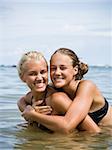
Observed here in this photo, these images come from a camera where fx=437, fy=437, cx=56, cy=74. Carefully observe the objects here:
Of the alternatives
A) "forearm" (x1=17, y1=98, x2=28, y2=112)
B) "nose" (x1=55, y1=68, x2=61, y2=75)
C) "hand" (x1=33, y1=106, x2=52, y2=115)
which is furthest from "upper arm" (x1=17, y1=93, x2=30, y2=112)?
"nose" (x1=55, y1=68, x2=61, y2=75)

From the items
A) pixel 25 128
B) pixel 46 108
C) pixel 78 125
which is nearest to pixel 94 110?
pixel 78 125

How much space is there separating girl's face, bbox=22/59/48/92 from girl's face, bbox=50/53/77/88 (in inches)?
4.4

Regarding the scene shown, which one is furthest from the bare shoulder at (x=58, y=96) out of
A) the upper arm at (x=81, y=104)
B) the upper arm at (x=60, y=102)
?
the upper arm at (x=81, y=104)

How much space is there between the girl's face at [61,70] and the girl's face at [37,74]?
0.11m

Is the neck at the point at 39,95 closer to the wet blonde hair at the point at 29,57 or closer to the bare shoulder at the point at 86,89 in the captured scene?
the wet blonde hair at the point at 29,57

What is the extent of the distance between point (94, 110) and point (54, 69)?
2.59 feet

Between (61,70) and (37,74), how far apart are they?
0.98 ft

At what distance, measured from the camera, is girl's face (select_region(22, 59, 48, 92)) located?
5305 millimetres

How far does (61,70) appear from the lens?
5363 millimetres

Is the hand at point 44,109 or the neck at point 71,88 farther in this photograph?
the neck at point 71,88

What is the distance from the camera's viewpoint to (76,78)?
221 inches

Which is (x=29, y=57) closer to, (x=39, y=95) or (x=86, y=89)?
(x=39, y=95)

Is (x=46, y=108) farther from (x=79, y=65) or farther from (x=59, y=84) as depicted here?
(x=79, y=65)

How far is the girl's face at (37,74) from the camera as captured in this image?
530 cm
